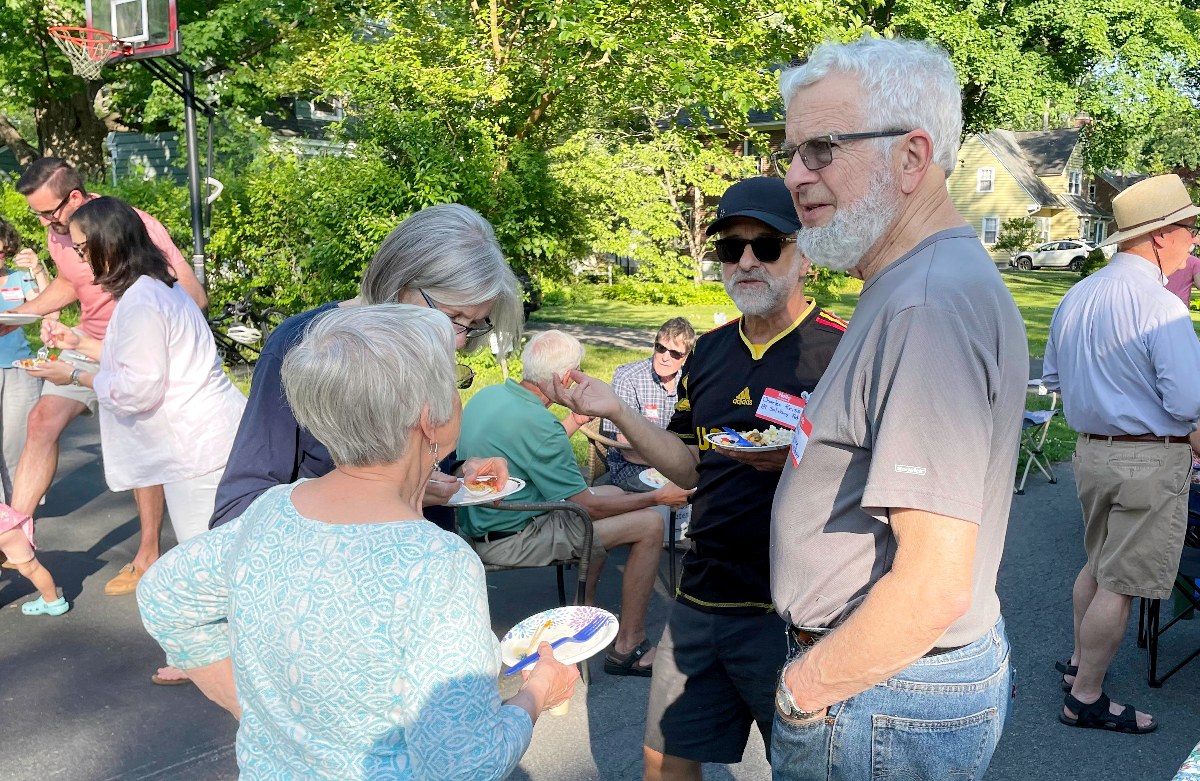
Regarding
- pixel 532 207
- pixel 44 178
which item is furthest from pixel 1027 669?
pixel 532 207

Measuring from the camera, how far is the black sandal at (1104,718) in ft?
14.0

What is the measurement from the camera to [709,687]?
286 cm

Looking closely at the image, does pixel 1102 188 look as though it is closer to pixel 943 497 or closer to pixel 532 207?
pixel 532 207

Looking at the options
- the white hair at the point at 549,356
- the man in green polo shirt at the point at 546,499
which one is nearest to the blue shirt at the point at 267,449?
the man in green polo shirt at the point at 546,499

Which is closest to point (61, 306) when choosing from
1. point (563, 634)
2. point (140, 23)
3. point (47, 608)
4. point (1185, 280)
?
point (47, 608)

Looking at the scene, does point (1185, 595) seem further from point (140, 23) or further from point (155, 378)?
point (140, 23)

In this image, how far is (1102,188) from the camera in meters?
70.8

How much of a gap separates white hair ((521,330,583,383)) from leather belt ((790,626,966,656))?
10.0 feet

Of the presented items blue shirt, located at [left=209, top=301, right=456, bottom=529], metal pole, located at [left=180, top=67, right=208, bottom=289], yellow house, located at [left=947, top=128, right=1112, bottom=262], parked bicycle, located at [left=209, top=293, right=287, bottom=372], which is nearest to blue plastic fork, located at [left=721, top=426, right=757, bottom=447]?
blue shirt, located at [left=209, top=301, right=456, bottom=529]

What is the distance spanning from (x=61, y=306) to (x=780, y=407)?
17.2 feet

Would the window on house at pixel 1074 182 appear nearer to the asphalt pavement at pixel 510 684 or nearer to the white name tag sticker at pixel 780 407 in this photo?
the asphalt pavement at pixel 510 684

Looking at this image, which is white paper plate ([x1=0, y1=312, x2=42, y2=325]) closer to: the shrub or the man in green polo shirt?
the man in green polo shirt

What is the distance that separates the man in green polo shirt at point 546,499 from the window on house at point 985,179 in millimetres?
58604

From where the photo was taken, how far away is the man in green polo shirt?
4.93 metres
